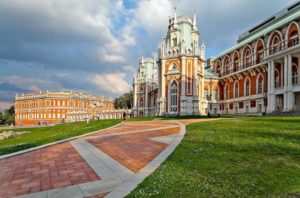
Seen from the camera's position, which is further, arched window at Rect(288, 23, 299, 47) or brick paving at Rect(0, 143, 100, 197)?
arched window at Rect(288, 23, 299, 47)

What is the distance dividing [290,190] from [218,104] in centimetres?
4764

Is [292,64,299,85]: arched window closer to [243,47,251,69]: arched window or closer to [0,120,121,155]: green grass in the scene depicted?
[243,47,251,69]: arched window

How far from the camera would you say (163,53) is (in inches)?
1802

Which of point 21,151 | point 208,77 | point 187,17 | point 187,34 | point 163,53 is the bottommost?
point 21,151

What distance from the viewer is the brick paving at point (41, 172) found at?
218 inches

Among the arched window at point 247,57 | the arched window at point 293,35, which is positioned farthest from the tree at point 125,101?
the arched window at point 293,35

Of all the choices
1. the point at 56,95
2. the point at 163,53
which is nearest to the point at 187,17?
the point at 163,53

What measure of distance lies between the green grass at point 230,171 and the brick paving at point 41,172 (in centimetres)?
193

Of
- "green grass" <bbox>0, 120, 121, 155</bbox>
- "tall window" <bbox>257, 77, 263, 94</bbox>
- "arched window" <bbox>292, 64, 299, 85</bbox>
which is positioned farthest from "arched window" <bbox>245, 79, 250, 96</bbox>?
"green grass" <bbox>0, 120, 121, 155</bbox>

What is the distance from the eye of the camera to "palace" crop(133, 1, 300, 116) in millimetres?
32625

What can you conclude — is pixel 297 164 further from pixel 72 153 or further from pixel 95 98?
pixel 95 98

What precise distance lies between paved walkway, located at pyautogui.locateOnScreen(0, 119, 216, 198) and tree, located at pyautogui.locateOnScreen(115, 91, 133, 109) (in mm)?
85404

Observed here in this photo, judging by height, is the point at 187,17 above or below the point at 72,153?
above

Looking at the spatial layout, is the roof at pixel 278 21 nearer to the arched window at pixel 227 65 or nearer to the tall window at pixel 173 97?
the arched window at pixel 227 65
